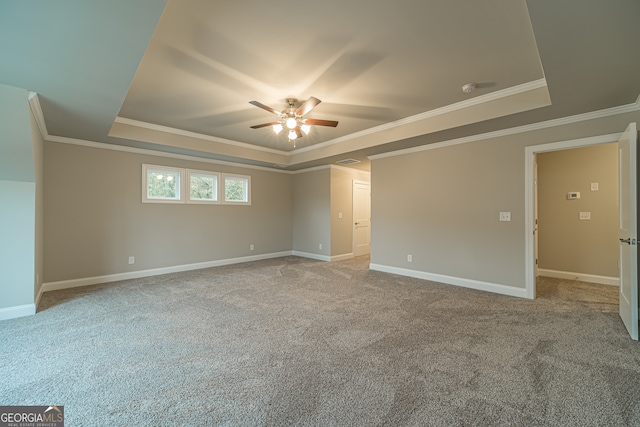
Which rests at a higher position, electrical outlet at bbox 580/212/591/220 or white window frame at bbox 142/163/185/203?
white window frame at bbox 142/163/185/203

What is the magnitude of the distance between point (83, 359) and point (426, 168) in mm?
5171

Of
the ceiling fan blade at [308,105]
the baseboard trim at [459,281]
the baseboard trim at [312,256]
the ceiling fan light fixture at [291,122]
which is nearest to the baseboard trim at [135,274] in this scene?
the baseboard trim at [312,256]

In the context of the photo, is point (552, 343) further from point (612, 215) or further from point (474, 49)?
point (612, 215)

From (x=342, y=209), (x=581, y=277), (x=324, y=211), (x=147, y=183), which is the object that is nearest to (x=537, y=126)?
(x=581, y=277)

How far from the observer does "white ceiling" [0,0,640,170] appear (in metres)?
1.87

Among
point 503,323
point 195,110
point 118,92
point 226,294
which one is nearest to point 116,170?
point 195,110

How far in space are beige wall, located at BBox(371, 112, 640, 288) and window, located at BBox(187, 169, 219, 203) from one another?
142 inches

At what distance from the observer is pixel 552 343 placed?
2506mm

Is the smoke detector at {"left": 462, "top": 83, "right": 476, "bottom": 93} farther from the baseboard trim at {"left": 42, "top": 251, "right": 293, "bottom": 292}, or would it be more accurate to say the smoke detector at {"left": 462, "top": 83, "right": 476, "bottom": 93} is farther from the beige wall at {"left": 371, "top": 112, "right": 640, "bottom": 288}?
the baseboard trim at {"left": 42, "top": 251, "right": 293, "bottom": 292}

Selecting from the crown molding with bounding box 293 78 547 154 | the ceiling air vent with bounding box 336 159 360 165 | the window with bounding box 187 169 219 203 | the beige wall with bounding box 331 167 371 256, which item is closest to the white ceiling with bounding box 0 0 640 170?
the crown molding with bounding box 293 78 547 154

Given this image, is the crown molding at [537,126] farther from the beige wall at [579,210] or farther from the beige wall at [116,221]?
the beige wall at [116,221]

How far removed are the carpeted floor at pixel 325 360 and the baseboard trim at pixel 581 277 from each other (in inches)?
35.3

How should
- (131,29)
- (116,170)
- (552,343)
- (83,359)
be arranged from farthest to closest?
(116,170) < (552,343) < (83,359) < (131,29)

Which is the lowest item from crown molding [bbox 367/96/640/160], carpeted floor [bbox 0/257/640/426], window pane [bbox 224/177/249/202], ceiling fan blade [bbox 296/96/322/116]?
carpeted floor [bbox 0/257/640/426]
